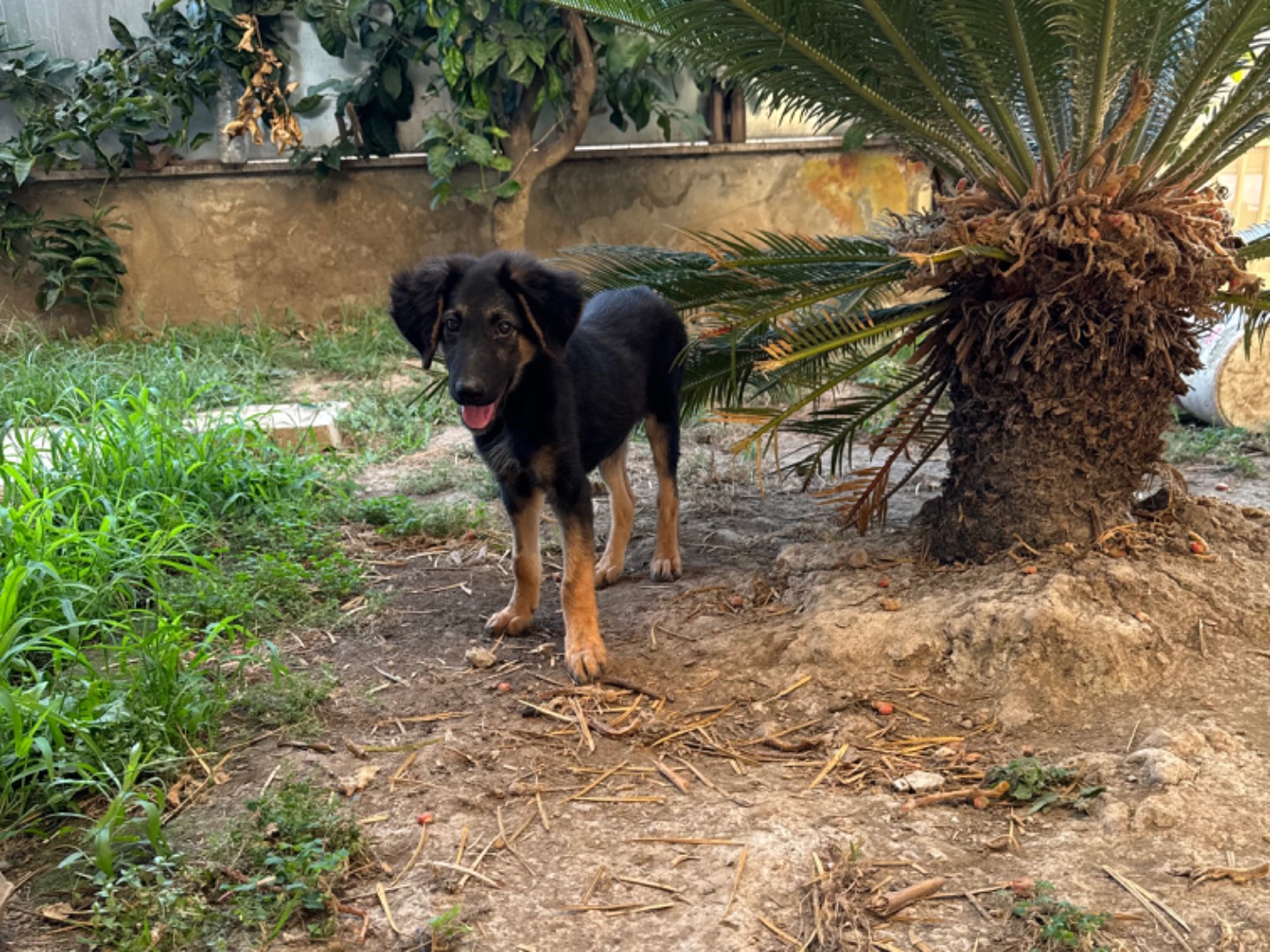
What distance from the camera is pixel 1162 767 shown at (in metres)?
2.79

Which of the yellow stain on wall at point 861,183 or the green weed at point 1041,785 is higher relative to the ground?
the yellow stain on wall at point 861,183

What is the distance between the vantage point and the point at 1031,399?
3.75 metres

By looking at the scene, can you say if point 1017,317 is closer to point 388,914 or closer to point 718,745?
point 718,745

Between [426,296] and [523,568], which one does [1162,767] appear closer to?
[523,568]

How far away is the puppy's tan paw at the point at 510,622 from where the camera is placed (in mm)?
4035

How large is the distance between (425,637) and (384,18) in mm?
6617

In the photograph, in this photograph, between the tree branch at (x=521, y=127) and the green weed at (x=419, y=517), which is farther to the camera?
the tree branch at (x=521, y=127)

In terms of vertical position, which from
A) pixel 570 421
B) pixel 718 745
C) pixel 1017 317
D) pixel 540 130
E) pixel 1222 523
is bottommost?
pixel 718 745

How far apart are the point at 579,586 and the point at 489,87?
6148 millimetres

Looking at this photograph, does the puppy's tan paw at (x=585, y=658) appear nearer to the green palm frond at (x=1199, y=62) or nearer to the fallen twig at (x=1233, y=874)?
the fallen twig at (x=1233, y=874)

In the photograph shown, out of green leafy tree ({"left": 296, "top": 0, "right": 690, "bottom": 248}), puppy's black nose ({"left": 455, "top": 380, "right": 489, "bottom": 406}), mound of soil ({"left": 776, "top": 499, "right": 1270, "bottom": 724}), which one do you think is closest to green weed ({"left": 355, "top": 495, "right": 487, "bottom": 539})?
puppy's black nose ({"left": 455, "top": 380, "right": 489, "bottom": 406})

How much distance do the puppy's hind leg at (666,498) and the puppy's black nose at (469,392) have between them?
1.28 metres

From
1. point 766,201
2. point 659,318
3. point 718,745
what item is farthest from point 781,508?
point 766,201

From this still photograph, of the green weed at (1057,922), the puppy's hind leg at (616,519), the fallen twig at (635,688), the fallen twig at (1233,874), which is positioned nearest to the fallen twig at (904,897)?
the green weed at (1057,922)
